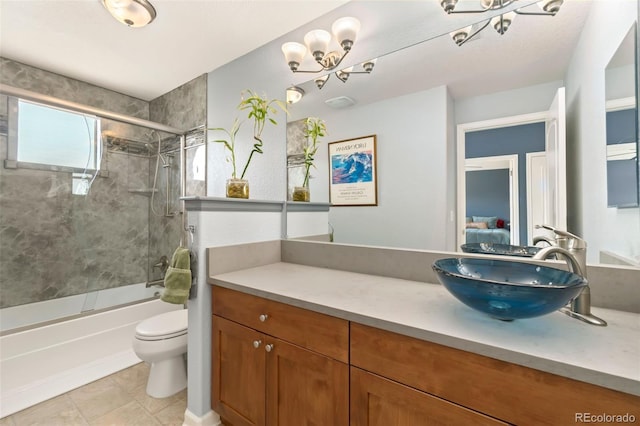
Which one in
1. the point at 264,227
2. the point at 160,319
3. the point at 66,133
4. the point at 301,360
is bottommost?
the point at 160,319

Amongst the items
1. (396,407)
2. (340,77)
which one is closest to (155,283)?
(340,77)

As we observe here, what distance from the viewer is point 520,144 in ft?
3.80

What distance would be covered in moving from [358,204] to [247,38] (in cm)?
158

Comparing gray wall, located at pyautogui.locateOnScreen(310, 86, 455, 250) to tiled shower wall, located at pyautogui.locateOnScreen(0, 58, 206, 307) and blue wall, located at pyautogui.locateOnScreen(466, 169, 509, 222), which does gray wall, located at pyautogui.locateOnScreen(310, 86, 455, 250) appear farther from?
tiled shower wall, located at pyautogui.locateOnScreen(0, 58, 206, 307)

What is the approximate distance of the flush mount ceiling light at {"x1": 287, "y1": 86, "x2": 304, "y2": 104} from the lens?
6.26 feet

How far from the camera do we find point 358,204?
164 cm

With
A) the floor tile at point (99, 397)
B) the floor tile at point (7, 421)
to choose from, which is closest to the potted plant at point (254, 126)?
the floor tile at point (99, 397)

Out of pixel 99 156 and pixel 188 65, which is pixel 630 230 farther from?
pixel 99 156

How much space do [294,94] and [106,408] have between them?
2278mm

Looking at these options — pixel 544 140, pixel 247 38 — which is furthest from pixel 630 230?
pixel 247 38

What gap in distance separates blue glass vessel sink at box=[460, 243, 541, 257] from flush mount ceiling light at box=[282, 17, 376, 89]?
3.71ft

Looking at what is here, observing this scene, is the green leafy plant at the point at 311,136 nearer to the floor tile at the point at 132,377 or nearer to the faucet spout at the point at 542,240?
the faucet spout at the point at 542,240

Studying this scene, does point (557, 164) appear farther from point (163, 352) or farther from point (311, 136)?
point (163, 352)

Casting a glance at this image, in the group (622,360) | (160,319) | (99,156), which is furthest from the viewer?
(99,156)
